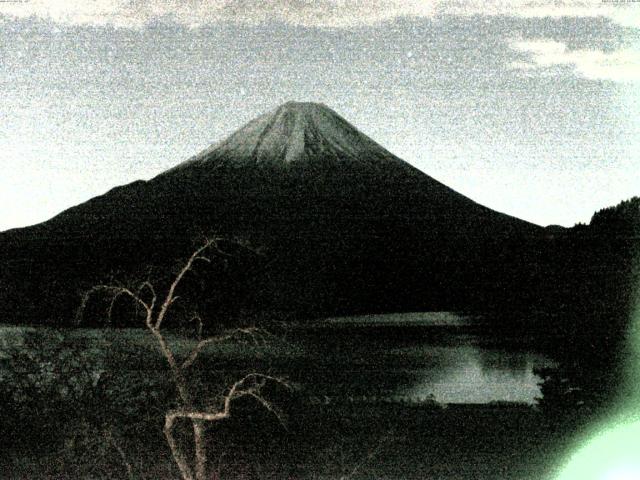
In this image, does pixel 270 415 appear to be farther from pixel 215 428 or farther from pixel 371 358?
pixel 371 358

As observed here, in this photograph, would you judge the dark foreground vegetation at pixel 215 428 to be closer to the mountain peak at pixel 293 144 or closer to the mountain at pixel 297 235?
the mountain at pixel 297 235

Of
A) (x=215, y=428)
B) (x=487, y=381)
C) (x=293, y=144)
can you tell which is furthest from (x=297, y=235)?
(x=293, y=144)

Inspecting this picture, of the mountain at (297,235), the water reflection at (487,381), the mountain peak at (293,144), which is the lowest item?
the water reflection at (487,381)

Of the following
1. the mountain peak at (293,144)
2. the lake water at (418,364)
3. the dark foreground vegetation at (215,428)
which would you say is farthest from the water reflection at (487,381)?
the mountain peak at (293,144)

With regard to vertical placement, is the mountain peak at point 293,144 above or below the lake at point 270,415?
above

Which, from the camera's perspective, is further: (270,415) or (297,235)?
(297,235)

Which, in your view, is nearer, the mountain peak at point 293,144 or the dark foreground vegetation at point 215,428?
the dark foreground vegetation at point 215,428

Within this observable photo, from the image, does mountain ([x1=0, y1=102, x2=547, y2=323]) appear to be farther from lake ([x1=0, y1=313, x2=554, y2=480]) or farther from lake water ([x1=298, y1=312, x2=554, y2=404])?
lake ([x1=0, y1=313, x2=554, y2=480])
